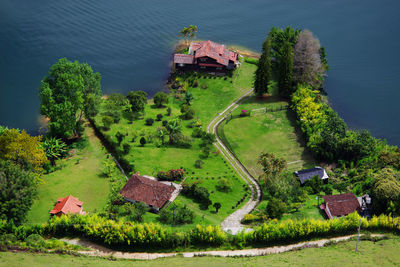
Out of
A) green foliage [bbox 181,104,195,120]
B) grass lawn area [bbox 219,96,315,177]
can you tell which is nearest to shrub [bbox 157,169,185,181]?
grass lawn area [bbox 219,96,315,177]

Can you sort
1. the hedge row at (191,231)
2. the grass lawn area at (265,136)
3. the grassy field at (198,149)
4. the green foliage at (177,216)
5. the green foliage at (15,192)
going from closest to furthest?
the hedge row at (191,231), the green foliage at (15,192), the green foliage at (177,216), the grassy field at (198,149), the grass lawn area at (265,136)

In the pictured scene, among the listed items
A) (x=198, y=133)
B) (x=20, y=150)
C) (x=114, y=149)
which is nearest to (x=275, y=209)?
(x=198, y=133)

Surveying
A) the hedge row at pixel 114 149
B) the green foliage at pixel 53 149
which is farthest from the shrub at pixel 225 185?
the green foliage at pixel 53 149

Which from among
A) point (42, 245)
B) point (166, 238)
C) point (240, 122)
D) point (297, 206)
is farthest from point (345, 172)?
point (42, 245)

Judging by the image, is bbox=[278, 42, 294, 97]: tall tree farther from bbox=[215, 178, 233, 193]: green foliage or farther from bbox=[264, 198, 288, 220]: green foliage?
bbox=[264, 198, 288, 220]: green foliage

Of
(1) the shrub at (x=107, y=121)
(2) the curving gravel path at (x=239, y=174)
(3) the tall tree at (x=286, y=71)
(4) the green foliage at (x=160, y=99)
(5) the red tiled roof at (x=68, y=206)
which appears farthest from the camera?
(4) the green foliage at (x=160, y=99)

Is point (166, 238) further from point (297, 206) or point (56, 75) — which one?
point (56, 75)

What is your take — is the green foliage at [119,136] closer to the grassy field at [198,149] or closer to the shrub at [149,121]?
the grassy field at [198,149]
